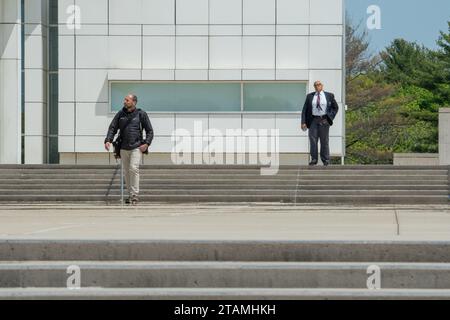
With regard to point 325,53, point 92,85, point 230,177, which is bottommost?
point 230,177

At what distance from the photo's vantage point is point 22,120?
103 ft

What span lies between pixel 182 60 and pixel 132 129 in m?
10.2

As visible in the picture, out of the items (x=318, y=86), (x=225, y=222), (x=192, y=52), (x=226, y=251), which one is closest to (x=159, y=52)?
(x=192, y=52)

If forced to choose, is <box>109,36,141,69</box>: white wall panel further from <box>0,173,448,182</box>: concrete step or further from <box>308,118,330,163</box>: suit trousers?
<box>308,118,330,163</box>: suit trousers

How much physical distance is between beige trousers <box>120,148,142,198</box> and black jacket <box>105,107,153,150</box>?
0.11 meters

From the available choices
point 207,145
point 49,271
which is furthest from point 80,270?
point 207,145

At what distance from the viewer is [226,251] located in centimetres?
1107

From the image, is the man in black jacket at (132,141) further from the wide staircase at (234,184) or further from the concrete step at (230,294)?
the concrete step at (230,294)

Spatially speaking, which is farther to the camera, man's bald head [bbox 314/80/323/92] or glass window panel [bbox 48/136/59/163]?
glass window panel [bbox 48/136/59/163]

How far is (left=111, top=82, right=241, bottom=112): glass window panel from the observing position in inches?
1214

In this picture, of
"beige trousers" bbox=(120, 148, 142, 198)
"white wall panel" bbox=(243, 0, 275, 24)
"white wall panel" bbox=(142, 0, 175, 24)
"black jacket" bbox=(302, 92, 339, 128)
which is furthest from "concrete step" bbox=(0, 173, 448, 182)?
"white wall panel" bbox=(243, 0, 275, 24)

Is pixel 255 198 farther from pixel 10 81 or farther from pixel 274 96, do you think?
pixel 10 81

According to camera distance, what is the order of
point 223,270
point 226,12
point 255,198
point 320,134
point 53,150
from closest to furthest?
point 223,270 → point 255,198 → point 320,134 → point 226,12 → point 53,150

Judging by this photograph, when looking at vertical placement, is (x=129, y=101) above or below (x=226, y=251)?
above
